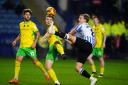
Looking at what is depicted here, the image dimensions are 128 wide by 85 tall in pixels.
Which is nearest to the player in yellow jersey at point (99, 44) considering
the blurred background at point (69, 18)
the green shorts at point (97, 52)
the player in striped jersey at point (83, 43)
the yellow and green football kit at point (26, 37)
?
the green shorts at point (97, 52)

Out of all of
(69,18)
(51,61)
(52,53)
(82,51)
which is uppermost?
(82,51)

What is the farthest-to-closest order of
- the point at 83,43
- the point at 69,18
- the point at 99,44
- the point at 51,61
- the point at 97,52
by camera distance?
the point at 69,18
the point at 99,44
the point at 97,52
the point at 51,61
the point at 83,43

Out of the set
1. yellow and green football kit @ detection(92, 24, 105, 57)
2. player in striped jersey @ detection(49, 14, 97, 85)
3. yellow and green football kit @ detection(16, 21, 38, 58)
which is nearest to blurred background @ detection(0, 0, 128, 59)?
yellow and green football kit @ detection(92, 24, 105, 57)

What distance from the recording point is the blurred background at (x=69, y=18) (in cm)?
3406

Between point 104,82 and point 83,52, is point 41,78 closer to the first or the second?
point 104,82

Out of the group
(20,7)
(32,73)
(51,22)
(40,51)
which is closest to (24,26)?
(51,22)

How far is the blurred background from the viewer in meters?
34.1

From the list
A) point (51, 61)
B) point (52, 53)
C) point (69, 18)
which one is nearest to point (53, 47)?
point (52, 53)

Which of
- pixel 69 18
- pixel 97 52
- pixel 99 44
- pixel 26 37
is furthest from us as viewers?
pixel 69 18

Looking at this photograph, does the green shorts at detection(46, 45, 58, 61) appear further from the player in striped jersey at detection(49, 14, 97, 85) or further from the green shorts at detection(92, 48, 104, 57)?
the green shorts at detection(92, 48, 104, 57)

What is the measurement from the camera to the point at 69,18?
35.8m

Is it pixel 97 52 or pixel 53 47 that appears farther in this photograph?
pixel 97 52

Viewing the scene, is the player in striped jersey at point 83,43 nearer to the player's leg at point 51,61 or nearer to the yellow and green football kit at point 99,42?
the player's leg at point 51,61

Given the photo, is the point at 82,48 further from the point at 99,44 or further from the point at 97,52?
A: the point at 99,44
